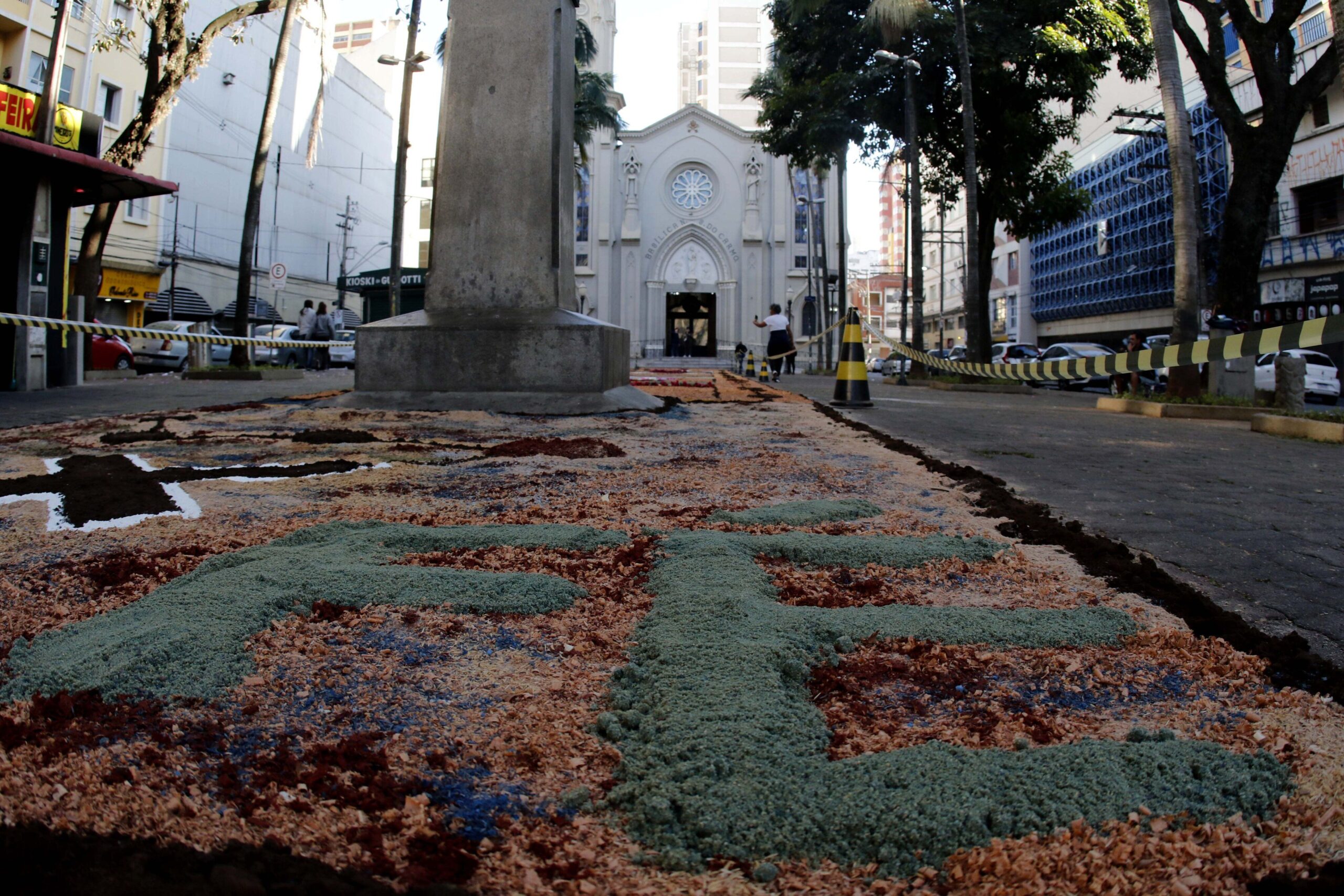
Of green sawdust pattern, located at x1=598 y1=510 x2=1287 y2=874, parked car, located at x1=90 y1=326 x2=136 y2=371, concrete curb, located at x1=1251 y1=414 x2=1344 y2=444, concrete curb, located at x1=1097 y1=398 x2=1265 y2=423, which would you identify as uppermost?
parked car, located at x1=90 y1=326 x2=136 y2=371

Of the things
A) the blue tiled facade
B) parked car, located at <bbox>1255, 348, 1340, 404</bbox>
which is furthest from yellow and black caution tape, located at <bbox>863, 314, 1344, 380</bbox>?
the blue tiled facade

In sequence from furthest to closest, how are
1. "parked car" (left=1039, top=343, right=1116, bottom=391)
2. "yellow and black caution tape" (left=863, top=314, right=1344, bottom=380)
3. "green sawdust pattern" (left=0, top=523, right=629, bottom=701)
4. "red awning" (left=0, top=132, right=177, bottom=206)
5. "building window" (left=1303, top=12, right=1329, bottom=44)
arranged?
"building window" (left=1303, top=12, right=1329, bottom=44) < "parked car" (left=1039, top=343, right=1116, bottom=391) < "red awning" (left=0, top=132, right=177, bottom=206) < "yellow and black caution tape" (left=863, top=314, right=1344, bottom=380) < "green sawdust pattern" (left=0, top=523, right=629, bottom=701)

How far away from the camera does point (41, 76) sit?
2503 centimetres

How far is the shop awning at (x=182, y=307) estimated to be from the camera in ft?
117

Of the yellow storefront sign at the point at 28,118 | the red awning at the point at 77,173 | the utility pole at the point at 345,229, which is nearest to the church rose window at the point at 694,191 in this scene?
the utility pole at the point at 345,229

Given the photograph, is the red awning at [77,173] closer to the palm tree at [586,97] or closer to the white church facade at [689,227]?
the palm tree at [586,97]

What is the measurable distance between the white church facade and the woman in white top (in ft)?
81.2

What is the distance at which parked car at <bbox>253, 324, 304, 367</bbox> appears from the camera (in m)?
26.1

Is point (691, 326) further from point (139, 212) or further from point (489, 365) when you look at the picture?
point (489, 365)

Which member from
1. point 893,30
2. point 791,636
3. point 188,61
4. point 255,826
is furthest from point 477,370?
point 893,30

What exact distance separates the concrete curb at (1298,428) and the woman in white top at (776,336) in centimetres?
1214

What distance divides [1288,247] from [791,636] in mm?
32989

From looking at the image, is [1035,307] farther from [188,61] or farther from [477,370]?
[477,370]

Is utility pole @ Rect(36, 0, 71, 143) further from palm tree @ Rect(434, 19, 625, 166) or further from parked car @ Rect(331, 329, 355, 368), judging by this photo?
palm tree @ Rect(434, 19, 625, 166)
